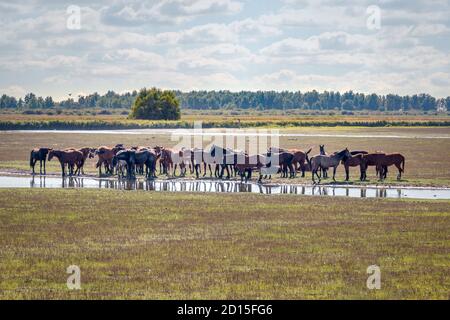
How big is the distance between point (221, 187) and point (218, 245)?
16.2 metres

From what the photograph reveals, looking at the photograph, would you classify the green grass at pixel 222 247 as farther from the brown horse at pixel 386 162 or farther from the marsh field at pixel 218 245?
the brown horse at pixel 386 162

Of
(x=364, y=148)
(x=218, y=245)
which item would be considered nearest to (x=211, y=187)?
(x=218, y=245)

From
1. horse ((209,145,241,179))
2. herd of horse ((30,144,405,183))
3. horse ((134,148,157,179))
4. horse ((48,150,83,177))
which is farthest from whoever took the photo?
horse ((48,150,83,177))

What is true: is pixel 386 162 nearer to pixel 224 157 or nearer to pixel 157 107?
pixel 224 157

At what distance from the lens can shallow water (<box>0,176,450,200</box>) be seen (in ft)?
114

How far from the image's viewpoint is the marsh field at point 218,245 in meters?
16.6

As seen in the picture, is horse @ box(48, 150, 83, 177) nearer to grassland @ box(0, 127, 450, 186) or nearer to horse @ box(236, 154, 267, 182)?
grassland @ box(0, 127, 450, 186)

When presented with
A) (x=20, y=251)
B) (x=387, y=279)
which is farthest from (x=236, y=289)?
(x=20, y=251)

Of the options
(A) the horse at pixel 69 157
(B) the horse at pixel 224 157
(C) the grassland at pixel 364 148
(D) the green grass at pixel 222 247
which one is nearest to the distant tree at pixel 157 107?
(C) the grassland at pixel 364 148

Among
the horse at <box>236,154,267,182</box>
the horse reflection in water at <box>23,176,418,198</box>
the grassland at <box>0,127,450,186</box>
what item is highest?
the horse at <box>236,154,267,182</box>

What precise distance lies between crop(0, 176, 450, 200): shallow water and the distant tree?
10088 cm

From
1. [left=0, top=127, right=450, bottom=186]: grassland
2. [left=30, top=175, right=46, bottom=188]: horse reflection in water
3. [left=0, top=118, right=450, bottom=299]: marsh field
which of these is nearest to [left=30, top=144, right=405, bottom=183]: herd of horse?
[left=0, top=127, right=450, bottom=186]: grassland

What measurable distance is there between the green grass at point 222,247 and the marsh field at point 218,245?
0.03 meters

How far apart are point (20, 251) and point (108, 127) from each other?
9127 centimetres
